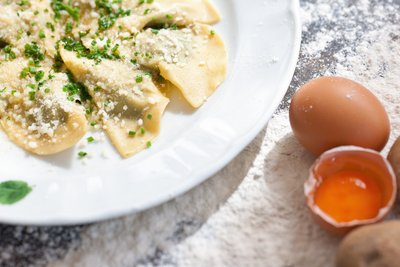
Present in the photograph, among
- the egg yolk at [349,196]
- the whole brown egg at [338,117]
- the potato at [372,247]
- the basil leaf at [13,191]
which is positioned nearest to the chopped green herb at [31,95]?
the basil leaf at [13,191]

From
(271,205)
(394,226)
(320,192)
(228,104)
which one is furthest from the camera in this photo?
(228,104)

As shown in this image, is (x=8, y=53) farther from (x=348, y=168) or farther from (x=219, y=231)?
(x=348, y=168)

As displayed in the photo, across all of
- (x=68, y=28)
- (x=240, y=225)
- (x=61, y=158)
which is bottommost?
(x=240, y=225)

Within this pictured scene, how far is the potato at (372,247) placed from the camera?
1568 millimetres

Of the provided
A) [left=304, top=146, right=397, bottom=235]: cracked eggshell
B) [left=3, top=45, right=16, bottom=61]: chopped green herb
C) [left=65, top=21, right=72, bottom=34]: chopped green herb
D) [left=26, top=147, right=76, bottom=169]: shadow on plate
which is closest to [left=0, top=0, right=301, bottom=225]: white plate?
[left=26, top=147, right=76, bottom=169]: shadow on plate

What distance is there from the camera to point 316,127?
190 cm

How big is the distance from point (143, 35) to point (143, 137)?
475 mm

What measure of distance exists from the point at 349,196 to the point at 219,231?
0.43m

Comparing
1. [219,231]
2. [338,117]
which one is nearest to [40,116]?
[219,231]

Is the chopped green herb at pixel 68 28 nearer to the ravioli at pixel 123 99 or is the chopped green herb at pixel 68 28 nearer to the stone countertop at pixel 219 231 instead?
the ravioli at pixel 123 99

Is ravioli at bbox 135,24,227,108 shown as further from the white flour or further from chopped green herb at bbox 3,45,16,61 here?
chopped green herb at bbox 3,45,16,61

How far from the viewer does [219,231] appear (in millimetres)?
1874

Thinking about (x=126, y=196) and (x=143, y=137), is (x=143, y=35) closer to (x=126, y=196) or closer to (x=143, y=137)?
(x=143, y=137)

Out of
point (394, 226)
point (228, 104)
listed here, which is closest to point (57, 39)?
point (228, 104)
